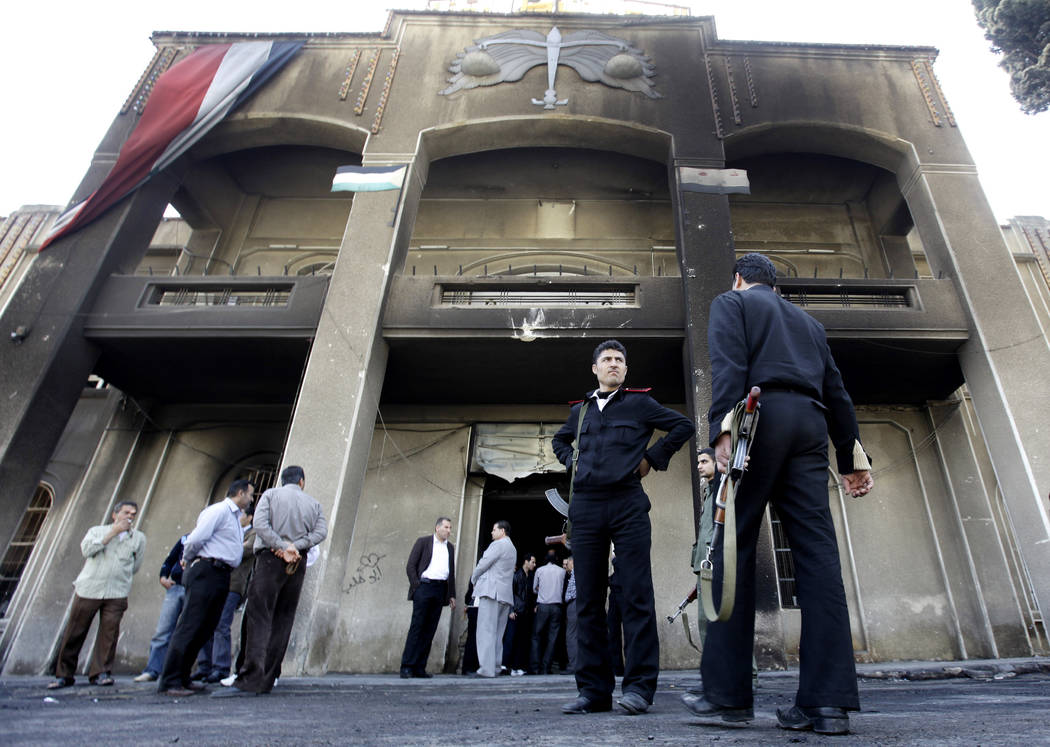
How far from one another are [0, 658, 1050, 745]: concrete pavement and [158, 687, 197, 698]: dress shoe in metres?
0.10

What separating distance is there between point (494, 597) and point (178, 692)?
3938 millimetres

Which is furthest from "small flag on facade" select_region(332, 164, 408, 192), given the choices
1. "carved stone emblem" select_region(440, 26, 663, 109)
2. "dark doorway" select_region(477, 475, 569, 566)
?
"dark doorway" select_region(477, 475, 569, 566)

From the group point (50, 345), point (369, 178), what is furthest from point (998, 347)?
point (50, 345)

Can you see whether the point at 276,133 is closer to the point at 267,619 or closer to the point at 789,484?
the point at 267,619

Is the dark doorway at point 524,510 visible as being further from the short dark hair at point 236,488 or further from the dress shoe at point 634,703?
the dress shoe at point 634,703

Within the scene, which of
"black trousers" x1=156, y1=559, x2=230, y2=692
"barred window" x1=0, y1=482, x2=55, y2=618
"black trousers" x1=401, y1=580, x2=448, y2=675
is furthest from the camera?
"barred window" x1=0, y1=482, x2=55, y2=618

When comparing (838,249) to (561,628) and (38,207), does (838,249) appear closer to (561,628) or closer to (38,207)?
(561,628)

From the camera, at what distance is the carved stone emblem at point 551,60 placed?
11.1 metres

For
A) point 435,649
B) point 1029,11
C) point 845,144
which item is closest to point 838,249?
point 845,144

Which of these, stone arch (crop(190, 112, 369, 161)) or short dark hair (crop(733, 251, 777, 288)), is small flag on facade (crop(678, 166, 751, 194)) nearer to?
stone arch (crop(190, 112, 369, 161))

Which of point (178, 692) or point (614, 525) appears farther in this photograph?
point (178, 692)

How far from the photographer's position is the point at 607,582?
3.24 metres

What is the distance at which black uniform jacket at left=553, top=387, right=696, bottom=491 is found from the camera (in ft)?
10.9

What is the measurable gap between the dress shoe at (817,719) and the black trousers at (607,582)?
0.79 meters
